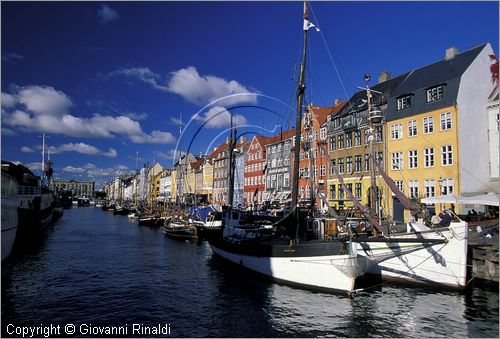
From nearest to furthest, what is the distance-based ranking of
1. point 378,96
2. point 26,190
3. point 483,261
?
point 483,261 < point 378,96 < point 26,190

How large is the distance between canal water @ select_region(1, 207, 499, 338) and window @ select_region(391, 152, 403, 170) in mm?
23615

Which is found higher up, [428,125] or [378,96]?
[378,96]

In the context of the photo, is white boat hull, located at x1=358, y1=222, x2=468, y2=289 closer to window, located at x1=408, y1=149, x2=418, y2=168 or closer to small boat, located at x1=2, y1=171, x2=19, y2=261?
window, located at x1=408, y1=149, x2=418, y2=168

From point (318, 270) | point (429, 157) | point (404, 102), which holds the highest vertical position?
point (404, 102)

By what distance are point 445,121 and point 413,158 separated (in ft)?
17.3

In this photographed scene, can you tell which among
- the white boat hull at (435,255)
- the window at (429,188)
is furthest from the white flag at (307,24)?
the window at (429,188)

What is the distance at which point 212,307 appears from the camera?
19031mm

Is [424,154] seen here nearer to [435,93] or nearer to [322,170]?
[435,93]

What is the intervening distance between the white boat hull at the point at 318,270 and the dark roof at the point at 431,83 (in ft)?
85.9

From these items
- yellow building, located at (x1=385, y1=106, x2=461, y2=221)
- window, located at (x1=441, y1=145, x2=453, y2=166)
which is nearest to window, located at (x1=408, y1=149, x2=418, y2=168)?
yellow building, located at (x1=385, y1=106, x2=461, y2=221)

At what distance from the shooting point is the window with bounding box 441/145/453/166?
127ft

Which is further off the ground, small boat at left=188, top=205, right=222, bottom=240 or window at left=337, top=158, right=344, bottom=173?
window at left=337, top=158, right=344, bottom=173

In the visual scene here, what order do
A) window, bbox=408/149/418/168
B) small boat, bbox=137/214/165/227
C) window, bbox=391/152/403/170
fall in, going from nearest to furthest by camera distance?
window, bbox=408/149/418/168 < window, bbox=391/152/403/170 < small boat, bbox=137/214/165/227

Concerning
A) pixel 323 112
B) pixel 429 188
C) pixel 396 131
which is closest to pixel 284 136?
pixel 323 112
